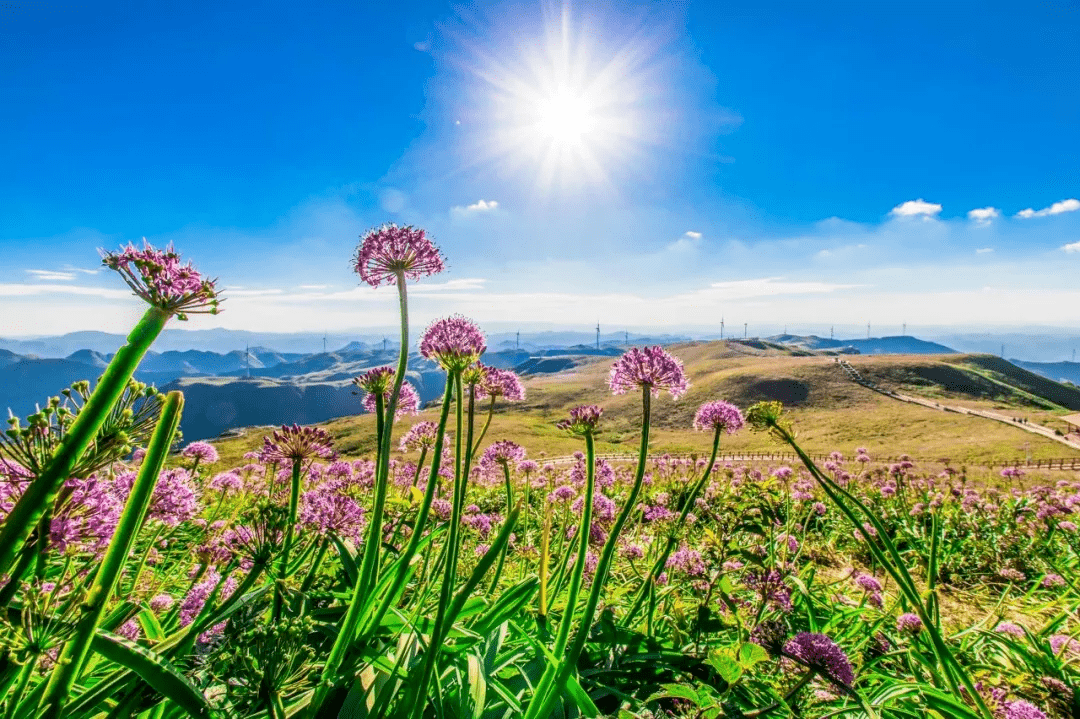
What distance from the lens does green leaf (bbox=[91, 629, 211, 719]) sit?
186cm

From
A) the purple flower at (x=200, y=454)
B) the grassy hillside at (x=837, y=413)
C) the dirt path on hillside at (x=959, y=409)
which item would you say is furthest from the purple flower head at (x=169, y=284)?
the dirt path on hillside at (x=959, y=409)

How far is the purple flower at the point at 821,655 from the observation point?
2768 millimetres

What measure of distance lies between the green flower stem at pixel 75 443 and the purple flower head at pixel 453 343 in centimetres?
170

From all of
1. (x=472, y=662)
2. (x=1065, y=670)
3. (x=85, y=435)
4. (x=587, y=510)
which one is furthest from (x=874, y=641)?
(x=85, y=435)

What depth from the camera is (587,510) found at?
293 centimetres

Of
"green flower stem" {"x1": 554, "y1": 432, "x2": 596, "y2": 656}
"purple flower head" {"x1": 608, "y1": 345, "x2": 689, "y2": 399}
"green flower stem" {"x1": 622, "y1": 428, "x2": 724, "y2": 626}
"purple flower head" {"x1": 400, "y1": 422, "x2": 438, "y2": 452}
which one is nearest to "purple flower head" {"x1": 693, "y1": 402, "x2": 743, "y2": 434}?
"green flower stem" {"x1": 622, "y1": 428, "x2": 724, "y2": 626}

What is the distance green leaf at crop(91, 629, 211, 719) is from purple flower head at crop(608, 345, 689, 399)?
9.77ft

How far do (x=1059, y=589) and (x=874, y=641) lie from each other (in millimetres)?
4885

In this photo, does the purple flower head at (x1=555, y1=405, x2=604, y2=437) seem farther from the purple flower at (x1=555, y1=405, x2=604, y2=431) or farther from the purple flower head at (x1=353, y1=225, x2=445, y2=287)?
the purple flower head at (x1=353, y1=225, x2=445, y2=287)

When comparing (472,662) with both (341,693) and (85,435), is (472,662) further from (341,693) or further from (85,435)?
(85,435)

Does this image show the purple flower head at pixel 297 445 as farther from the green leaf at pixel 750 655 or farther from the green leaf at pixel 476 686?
the green leaf at pixel 750 655

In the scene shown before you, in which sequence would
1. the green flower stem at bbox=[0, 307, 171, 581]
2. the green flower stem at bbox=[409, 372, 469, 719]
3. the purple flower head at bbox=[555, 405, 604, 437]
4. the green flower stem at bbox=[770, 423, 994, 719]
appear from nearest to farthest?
the green flower stem at bbox=[0, 307, 171, 581]
the green flower stem at bbox=[409, 372, 469, 719]
the green flower stem at bbox=[770, 423, 994, 719]
the purple flower head at bbox=[555, 405, 604, 437]

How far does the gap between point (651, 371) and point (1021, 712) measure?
3046mm

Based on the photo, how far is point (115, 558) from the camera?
1650mm
